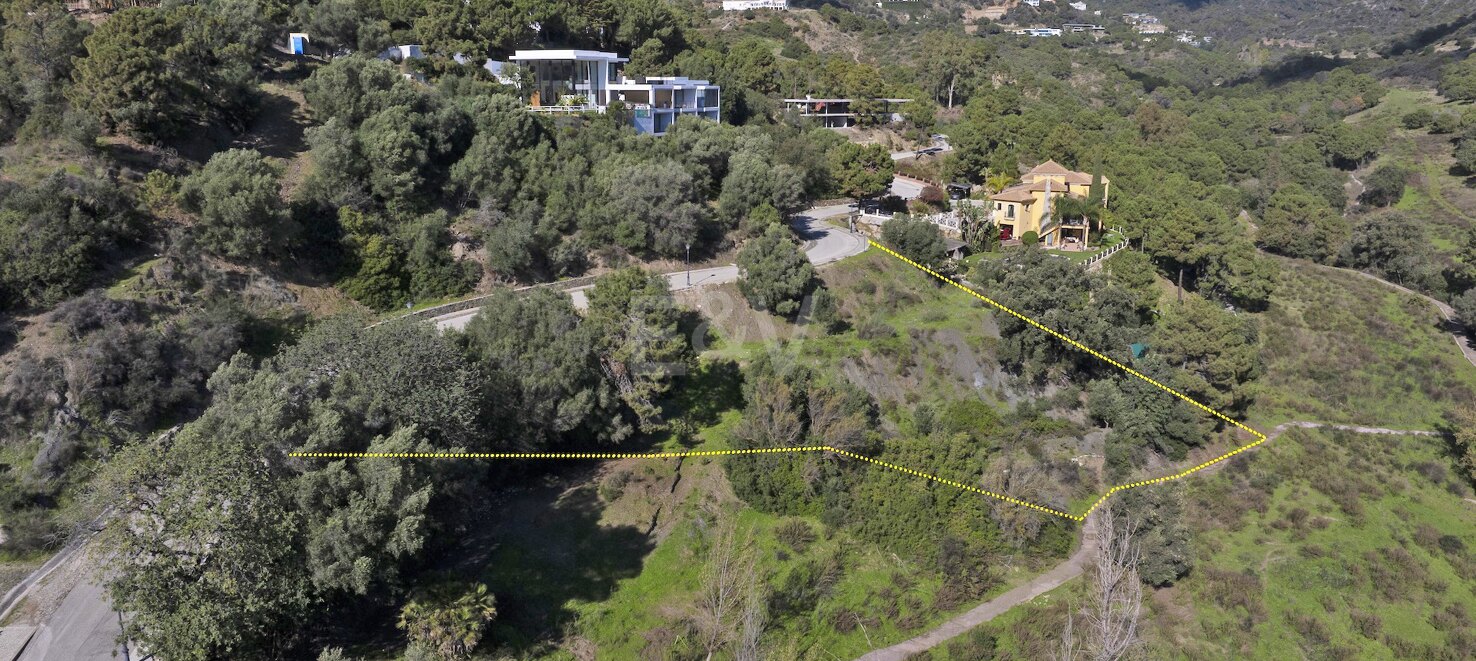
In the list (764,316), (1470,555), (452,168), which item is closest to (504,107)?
A: (452,168)

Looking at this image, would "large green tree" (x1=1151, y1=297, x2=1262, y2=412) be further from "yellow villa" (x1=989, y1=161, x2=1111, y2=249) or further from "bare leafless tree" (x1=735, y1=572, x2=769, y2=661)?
"bare leafless tree" (x1=735, y1=572, x2=769, y2=661)

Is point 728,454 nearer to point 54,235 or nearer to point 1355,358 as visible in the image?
point 54,235

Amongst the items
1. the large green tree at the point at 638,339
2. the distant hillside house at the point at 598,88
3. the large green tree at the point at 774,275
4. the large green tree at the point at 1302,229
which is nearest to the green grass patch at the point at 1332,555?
the large green tree at the point at 638,339

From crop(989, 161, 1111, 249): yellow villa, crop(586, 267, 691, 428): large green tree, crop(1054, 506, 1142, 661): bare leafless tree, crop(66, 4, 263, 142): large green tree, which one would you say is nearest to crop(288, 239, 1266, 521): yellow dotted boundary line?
crop(586, 267, 691, 428): large green tree

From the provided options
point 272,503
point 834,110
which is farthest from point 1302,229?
point 272,503

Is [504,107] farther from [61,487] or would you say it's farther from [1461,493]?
[1461,493]

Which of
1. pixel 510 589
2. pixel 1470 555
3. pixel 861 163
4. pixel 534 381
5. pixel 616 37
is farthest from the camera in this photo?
pixel 616 37
